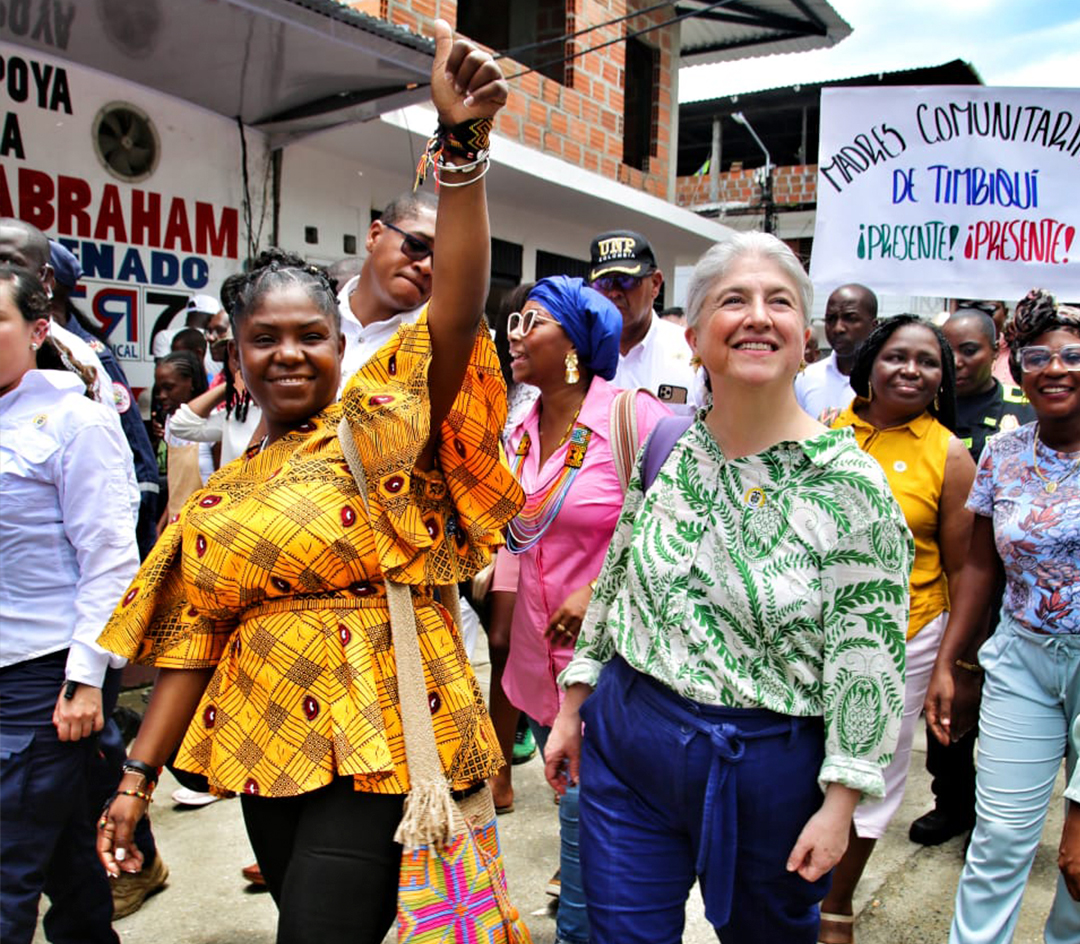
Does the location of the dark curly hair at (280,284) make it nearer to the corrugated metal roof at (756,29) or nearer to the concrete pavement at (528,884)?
the concrete pavement at (528,884)

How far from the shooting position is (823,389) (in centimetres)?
529

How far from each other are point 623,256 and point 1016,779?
2794 millimetres

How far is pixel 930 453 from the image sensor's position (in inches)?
130

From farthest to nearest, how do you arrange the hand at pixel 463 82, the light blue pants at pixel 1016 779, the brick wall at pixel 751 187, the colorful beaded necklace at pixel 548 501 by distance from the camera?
the brick wall at pixel 751 187 → the colorful beaded necklace at pixel 548 501 → the light blue pants at pixel 1016 779 → the hand at pixel 463 82

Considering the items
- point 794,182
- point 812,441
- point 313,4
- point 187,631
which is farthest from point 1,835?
point 794,182

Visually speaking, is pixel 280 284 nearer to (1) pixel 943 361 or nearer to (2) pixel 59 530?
(2) pixel 59 530

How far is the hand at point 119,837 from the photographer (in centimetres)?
205

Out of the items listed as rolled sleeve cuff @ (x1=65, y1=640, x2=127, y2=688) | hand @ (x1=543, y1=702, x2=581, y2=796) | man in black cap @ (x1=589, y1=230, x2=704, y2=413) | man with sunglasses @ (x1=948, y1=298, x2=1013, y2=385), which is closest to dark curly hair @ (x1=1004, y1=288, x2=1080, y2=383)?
man with sunglasses @ (x1=948, y1=298, x2=1013, y2=385)

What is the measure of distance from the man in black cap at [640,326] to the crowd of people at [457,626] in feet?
6.07

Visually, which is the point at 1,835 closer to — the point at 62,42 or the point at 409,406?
the point at 409,406

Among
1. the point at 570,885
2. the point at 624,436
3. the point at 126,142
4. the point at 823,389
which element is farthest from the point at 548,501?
the point at 126,142

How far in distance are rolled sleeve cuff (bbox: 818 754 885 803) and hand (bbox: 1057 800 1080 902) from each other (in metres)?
0.86

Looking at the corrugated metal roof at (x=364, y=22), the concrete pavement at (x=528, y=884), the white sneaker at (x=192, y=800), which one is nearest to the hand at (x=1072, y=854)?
the concrete pavement at (x=528, y=884)

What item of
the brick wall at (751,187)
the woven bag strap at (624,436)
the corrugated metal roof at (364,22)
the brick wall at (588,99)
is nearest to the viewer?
the woven bag strap at (624,436)
